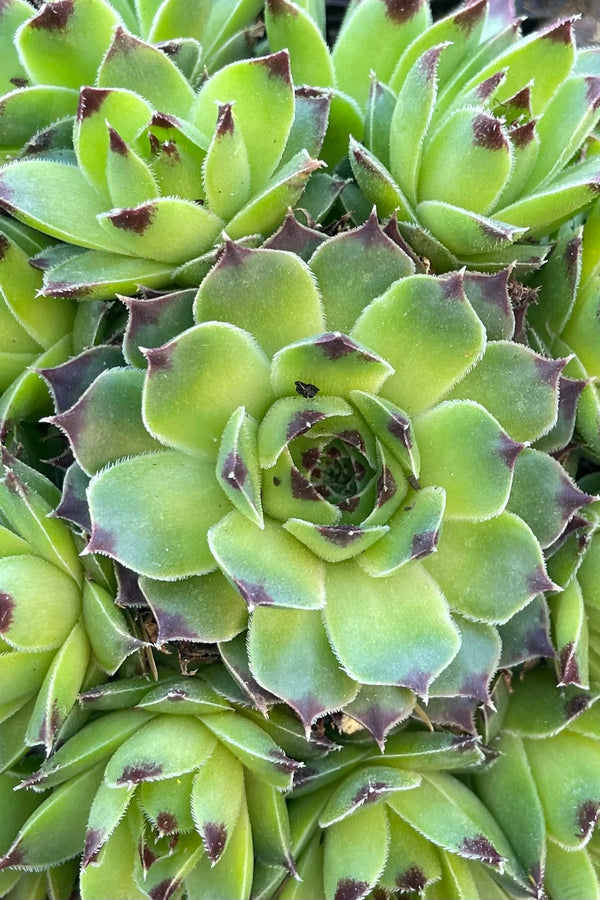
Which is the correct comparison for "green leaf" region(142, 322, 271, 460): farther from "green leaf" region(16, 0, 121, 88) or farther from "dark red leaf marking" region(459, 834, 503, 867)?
"dark red leaf marking" region(459, 834, 503, 867)

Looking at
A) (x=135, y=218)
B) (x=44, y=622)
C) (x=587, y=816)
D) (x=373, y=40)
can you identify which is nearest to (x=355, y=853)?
(x=587, y=816)

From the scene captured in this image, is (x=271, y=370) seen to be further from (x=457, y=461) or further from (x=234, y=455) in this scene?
(x=457, y=461)

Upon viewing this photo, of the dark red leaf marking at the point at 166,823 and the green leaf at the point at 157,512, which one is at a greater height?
the green leaf at the point at 157,512

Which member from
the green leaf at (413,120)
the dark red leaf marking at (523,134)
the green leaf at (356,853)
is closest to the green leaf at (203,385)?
the green leaf at (413,120)

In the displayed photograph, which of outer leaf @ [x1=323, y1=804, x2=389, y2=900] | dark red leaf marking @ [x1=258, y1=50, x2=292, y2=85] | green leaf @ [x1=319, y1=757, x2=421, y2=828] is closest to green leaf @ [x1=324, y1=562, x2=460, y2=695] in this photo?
green leaf @ [x1=319, y1=757, x2=421, y2=828]

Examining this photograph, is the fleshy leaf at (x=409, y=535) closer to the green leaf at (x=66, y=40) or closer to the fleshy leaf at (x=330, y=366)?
the fleshy leaf at (x=330, y=366)

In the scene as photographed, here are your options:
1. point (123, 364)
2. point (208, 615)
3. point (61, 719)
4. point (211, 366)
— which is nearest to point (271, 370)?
point (211, 366)

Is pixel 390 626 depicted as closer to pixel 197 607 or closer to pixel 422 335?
pixel 197 607
